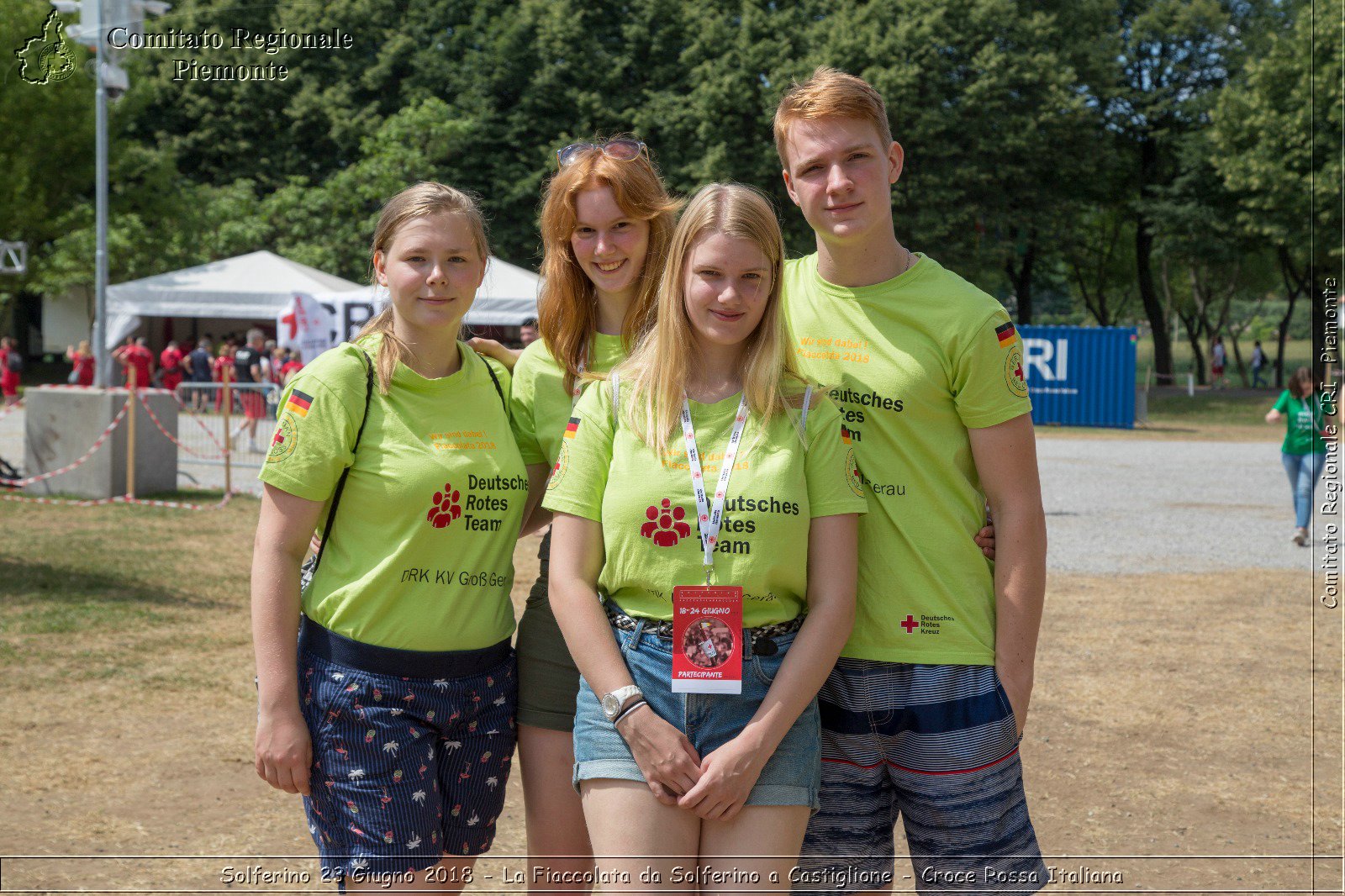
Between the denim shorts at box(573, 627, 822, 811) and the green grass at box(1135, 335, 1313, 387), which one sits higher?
the green grass at box(1135, 335, 1313, 387)

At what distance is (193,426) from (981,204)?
24136 millimetres

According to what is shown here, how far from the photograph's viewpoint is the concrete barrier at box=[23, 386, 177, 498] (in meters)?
13.5

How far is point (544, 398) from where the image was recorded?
2.98 meters

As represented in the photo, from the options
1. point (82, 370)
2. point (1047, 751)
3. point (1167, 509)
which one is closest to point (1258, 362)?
point (1167, 509)

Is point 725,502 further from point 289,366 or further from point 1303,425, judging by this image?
point 289,366

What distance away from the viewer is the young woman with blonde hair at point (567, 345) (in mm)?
2863

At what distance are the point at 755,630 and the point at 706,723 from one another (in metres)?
0.21

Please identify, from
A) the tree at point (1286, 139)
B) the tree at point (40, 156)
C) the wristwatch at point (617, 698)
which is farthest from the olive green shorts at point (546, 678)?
the tree at point (1286, 139)

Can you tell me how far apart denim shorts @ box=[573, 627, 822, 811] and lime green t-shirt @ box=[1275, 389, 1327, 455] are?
10902 millimetres

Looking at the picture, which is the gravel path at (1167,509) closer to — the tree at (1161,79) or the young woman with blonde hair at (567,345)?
the young woman with blonde hair at (567,345)

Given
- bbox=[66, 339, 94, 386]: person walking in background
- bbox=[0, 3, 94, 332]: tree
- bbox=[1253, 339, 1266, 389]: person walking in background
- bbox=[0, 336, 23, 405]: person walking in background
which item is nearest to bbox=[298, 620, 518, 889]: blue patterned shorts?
bbox=[0, 3, 94, 332]: tree

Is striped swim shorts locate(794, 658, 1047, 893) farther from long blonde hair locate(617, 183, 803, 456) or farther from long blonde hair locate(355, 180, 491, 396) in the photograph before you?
long blonde hair locate(355, 180, 491, 396)

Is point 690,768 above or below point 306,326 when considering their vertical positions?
below

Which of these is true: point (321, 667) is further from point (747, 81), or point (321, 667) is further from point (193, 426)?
point (747, 81)
